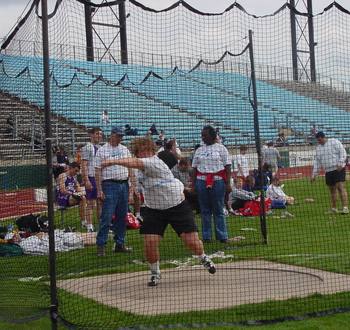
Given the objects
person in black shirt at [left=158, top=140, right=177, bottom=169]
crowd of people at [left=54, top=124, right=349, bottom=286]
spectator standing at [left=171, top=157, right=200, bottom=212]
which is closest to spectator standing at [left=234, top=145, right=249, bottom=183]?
crowd of people at [left=54, top=124, right=349, bottom=286]

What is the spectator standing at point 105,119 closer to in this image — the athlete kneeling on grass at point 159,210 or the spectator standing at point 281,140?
the athlete kneeling on grass at point 159,210

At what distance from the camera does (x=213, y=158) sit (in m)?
9.84

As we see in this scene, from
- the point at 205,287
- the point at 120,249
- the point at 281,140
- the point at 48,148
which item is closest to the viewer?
the point at 48,148

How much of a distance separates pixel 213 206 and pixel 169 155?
1.36 m

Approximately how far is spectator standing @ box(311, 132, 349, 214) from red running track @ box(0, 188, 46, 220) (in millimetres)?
6208

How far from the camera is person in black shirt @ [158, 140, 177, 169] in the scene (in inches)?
422

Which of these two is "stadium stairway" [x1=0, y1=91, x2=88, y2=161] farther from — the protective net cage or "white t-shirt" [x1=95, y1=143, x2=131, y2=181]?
"white t-shirt" [x1=95, y1=143, x2=131, y2=181]

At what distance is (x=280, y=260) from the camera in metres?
8.03

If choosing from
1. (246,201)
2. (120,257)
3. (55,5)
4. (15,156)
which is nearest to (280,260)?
(120,257)

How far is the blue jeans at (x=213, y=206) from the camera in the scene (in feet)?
32.3

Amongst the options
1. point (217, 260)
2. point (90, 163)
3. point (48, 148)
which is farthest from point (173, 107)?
point (48, 148)

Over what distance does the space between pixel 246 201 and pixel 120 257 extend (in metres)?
5.60

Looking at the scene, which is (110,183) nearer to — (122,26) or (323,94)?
(122,26)

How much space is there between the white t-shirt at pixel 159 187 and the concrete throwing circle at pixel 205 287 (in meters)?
0.91
